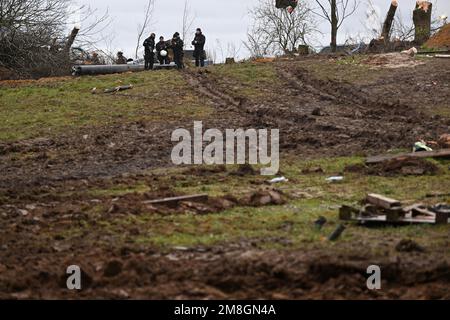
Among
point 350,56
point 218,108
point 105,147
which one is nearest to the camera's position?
point 105,147

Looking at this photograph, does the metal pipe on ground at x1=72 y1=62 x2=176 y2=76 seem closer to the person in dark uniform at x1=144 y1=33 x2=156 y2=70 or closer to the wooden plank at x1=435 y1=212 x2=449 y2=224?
the person in dark uniform at x1=144 y1=33 x2=156 y2=70

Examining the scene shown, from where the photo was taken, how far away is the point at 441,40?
32.6 meters

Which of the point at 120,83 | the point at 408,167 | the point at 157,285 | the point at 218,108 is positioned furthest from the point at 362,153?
the point at 120,83

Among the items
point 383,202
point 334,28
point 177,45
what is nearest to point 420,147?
point 383,202

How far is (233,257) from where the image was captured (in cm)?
879

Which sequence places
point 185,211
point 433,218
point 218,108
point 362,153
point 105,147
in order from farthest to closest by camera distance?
point 218,108 → point 105,147 → point 362,153 → point 185,211 → point 433,218

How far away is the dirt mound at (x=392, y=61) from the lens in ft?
91.7

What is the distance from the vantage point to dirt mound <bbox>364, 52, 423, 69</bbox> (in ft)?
91.7

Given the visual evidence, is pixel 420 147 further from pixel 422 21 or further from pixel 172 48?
pixel 422 21

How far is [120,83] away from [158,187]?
14245 mm

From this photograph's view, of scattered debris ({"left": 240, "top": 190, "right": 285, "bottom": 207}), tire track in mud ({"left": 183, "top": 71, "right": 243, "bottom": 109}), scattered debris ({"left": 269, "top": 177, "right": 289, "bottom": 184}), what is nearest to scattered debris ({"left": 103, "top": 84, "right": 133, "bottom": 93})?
tire track in mud ({"left": 183, "top": 71, "right": 243, "bottom": 109})

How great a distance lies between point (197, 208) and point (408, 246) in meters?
3.44

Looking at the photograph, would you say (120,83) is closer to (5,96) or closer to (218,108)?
(5,96)

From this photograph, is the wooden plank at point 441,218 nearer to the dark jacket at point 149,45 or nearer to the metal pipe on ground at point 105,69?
the dark jacket at point 149,45
